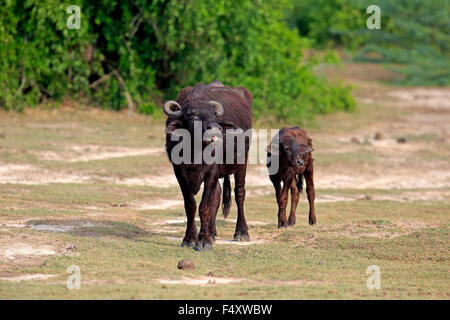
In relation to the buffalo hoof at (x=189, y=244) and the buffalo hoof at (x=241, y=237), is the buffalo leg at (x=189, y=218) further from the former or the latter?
the buffalo hoof at (x=241, y=237)

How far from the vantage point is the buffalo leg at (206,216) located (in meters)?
9.17

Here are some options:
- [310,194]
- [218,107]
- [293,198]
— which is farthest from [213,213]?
[310,194]

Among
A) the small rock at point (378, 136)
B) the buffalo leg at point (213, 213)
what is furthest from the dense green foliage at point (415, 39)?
the buffalo leg at point (213, 213)

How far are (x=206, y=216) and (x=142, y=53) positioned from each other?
1152 cm

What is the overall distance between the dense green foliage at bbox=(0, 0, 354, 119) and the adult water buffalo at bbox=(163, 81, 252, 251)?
31.3 feet

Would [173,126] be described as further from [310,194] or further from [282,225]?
[310,194]

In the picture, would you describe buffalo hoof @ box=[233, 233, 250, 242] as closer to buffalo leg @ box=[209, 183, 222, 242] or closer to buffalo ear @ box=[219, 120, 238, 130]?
buffalo leg @ box=[209, 183, 222, 242]

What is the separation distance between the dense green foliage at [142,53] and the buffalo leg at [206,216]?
10137 millimetres

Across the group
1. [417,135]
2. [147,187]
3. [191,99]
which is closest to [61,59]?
[147,187]

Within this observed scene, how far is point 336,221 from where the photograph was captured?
1159 cm

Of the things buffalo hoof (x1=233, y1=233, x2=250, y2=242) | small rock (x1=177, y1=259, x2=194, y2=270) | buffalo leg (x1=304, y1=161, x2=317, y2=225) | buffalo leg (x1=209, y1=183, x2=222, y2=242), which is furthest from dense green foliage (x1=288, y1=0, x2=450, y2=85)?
small rock (x1=177, y1=259, x2=194, y2=270)

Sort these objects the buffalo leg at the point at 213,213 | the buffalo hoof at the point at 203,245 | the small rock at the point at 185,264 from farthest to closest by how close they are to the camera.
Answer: the buffalo leg at the point at 213,213, the buffalo hoof at the point at 203,245, the small rock at the point at 185,264

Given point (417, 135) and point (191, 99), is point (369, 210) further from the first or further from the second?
point (417, 135)

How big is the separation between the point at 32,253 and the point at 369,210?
572 cm
